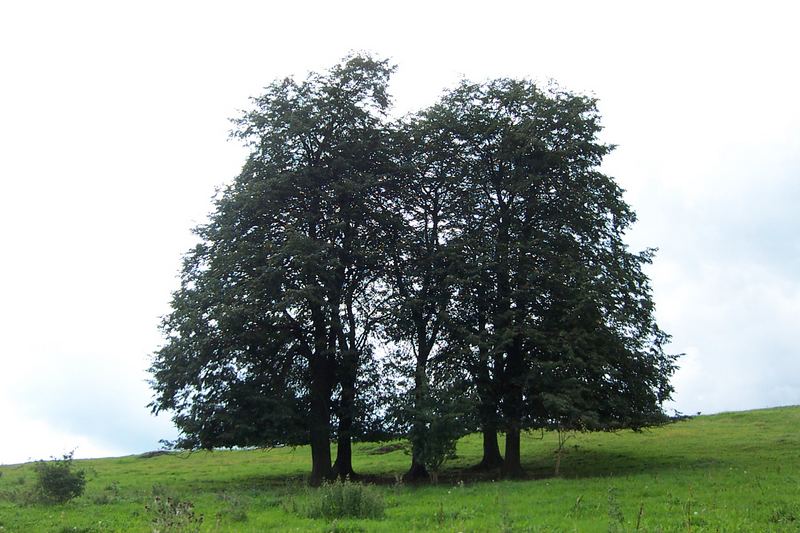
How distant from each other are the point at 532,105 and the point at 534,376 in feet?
46.3

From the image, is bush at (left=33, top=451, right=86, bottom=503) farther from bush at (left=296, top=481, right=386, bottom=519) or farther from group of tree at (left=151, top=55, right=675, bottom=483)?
bush at (left=296, top=481, right=386, bottom=519)

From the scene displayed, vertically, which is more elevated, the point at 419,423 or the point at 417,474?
the point at 419,423

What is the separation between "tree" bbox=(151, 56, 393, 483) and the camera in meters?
28.4

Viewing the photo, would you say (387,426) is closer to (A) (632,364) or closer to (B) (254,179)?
(A) (632,364)

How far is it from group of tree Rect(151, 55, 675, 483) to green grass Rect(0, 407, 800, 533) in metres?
2.95

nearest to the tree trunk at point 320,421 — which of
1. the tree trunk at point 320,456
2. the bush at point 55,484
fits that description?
the tree trunk at point 320,456

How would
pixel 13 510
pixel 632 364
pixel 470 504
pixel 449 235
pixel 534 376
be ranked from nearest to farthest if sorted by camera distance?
pixel 470 504, pixel 13 510, pixel 534 376, pixel 632 364, pixel 449 235

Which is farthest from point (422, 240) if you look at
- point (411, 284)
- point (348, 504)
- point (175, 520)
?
point (175, 520)

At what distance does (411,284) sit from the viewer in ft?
105

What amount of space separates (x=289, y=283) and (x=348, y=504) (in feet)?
49.1

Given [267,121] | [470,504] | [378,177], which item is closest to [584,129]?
[378,177]

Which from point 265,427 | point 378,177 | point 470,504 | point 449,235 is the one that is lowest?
point 470,504

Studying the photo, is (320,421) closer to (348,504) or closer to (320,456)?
(320,456)

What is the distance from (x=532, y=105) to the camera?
107 ft
